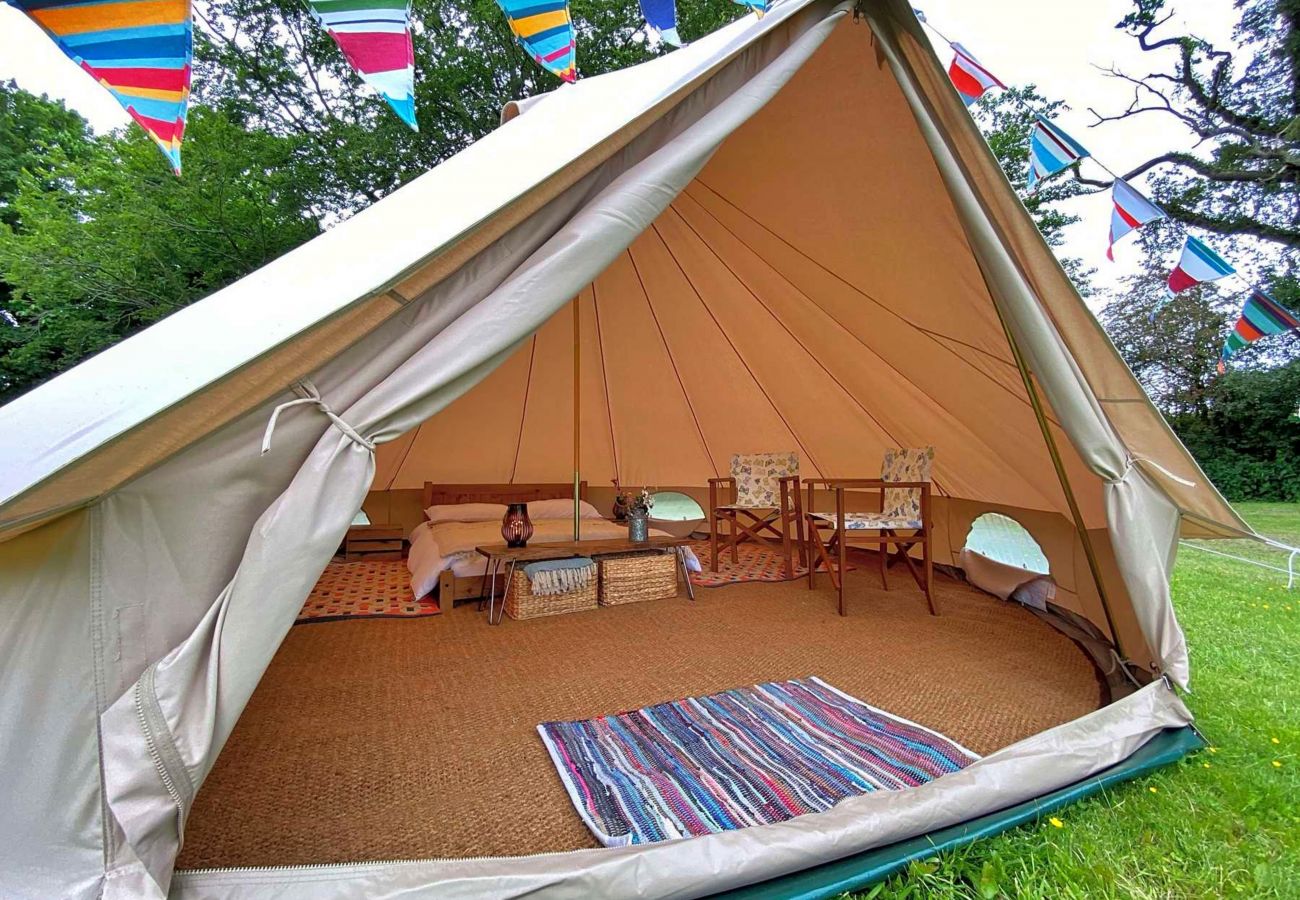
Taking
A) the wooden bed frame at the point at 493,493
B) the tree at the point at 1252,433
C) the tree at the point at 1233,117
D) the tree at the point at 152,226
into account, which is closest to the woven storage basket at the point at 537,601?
the wooden bed frame at the point at 493,493

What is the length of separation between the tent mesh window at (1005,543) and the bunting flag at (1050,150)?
7.13 ft

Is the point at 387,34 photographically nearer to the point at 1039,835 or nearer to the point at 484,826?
the point at 484,826

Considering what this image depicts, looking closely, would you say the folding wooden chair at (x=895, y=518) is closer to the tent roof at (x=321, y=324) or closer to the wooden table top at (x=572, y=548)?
the wooden table top at (x=572, y=548)

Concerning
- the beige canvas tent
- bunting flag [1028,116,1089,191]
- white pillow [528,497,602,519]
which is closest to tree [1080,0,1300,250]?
bunting flag [1028,116,1089,191]

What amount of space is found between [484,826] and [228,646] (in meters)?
0.87

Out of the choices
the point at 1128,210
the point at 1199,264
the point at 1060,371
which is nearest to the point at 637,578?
the point at 1060,371

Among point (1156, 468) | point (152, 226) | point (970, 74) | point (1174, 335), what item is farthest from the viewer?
point (1174, 335)

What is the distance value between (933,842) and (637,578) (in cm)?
260

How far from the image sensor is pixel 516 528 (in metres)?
3.71

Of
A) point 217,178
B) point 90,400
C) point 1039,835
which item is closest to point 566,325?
point 90,400

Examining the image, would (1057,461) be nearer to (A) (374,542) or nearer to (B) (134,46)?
(B) (134,46)

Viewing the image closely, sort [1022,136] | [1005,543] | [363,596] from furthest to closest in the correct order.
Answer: [1022,136]
[1005,543]
[363,596]

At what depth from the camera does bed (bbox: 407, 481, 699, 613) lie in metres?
3.85

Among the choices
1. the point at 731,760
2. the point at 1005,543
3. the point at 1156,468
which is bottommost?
the point at 731,760
